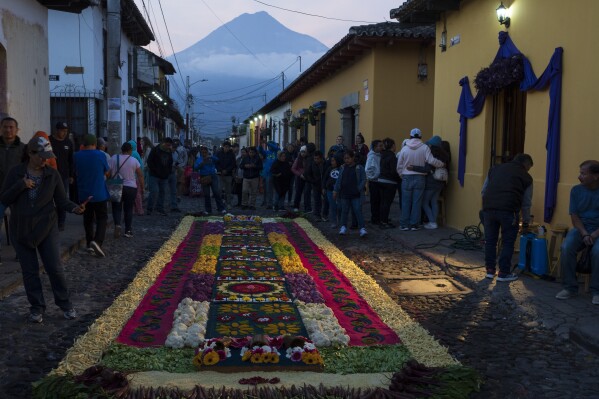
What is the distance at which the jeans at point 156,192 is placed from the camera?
14.4m

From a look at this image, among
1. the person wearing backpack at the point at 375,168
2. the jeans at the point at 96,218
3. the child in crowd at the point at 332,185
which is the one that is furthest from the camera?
the child in crowd at the point at 332,185

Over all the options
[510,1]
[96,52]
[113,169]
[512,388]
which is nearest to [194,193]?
[96,52]

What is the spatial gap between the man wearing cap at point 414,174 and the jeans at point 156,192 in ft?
18.8

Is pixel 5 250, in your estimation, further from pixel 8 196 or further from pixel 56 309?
pixel 8 196

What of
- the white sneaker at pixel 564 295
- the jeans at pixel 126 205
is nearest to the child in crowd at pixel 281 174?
the jeans at pixel 126 205

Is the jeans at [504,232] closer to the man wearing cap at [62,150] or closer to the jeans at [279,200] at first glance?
the man wearing cap at [62,150]

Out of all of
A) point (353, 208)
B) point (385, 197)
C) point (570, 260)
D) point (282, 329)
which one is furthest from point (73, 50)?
point (570, 260)

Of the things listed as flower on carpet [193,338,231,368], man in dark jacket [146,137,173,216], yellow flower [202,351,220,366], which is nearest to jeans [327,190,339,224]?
man in dark jacket [146,137,173,216]

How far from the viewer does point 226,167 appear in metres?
16.6

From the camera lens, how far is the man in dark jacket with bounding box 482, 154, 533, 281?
297 inches

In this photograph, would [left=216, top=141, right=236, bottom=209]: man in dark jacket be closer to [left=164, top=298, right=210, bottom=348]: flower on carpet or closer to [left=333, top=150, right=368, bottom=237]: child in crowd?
[left=333, top=150, right=368, bottom=237]: child in crowd

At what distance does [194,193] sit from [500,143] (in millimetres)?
12040

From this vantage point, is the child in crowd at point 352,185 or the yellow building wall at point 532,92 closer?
the yellow building wall at point 532,92

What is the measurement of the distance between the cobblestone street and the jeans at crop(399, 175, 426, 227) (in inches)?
104
